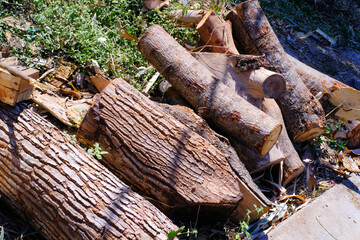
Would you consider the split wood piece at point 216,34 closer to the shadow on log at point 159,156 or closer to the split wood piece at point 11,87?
the shadow on log at point 159,156

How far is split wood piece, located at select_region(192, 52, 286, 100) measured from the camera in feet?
10.7

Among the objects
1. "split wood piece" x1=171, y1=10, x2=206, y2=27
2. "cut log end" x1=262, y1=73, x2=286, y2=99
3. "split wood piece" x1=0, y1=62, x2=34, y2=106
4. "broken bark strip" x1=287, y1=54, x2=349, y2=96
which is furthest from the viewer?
"split wood piece" x1=171, y1=10, x2=206, y2=27

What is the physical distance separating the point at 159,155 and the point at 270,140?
1050 millimetres

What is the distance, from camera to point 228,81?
3469mm

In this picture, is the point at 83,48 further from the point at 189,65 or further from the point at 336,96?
the point at 336,96

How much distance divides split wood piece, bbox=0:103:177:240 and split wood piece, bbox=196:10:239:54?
2154mm

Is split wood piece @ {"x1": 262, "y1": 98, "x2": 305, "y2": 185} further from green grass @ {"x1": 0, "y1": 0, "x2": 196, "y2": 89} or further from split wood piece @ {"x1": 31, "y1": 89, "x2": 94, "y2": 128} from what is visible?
split wood piece @ {"x1": 31, "y1": 89, "x2": 94, "y2": 128}

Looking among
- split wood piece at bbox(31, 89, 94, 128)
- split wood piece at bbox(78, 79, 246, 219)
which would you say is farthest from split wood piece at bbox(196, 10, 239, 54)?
split wood piece at bbox(31, 89, 94, 128)

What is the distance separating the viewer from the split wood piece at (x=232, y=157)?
2.80 m

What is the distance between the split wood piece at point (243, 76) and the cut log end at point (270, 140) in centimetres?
48

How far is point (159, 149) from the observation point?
2.61 m

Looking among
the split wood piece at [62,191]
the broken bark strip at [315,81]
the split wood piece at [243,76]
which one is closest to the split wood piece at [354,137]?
the broken bark strip at [315,81]

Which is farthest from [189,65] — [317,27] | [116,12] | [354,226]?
[317,27]

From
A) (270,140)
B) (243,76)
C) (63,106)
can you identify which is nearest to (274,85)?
(243,76)
